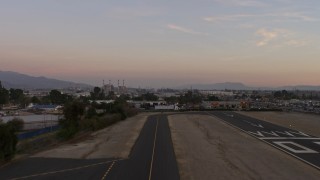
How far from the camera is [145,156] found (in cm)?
3712

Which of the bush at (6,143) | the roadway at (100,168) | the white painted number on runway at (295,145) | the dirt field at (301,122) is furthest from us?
the dirt field at (301,122)

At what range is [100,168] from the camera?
30.8 metres

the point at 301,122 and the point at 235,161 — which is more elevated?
Answer: the point at 235,161

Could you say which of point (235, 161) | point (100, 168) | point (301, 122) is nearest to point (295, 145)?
point (235, 161)

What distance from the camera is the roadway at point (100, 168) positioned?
2758cm

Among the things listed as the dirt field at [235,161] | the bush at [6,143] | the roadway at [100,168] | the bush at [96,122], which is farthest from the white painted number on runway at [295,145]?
the bush at [96,122]

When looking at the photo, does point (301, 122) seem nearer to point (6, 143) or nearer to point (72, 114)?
point (72, 114)

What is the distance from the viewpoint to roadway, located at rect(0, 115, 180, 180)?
27583mm

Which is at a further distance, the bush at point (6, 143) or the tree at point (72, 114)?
the tree at point (72, 114)

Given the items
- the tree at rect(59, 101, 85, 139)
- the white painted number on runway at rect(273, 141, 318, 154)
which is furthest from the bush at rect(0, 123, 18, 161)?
the tree at rect(59, 101, 85, 139)

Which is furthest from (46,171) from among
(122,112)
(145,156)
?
(122,112)

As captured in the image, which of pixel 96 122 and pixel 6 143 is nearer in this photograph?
pixel 6 143

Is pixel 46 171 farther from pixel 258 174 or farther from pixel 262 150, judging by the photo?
pixel 262 150

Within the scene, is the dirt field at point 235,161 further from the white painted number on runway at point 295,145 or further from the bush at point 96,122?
the bush at point 96,122
